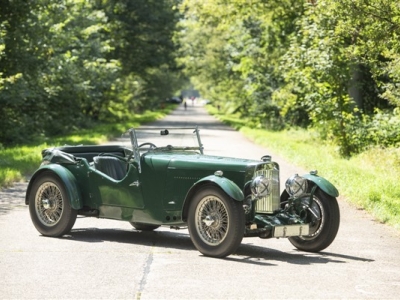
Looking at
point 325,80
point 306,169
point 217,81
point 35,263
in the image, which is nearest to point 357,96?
point 325,80

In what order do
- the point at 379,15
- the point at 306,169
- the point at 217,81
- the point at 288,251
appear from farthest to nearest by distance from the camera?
the point at 217,81, the point at 306,169, the point at 379,15, the point at 288,251

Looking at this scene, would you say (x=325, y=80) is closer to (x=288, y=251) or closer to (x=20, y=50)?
(x=20, y=50)

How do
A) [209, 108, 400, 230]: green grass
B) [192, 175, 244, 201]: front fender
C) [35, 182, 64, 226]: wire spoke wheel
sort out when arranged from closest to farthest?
[192, 175, 244, 201]: front fender, [35, 182, 64, 226]: wire spoke wheel, [209, 108, 400, 230]: green grass

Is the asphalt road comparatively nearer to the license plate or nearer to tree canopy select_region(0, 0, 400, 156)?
the license plate

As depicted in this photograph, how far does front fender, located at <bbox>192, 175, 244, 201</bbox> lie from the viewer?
949cm

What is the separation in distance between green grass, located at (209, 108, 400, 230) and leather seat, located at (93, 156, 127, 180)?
3946mm

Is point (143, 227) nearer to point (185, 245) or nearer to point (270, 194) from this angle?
point (185, 245)

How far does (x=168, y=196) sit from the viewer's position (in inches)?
416

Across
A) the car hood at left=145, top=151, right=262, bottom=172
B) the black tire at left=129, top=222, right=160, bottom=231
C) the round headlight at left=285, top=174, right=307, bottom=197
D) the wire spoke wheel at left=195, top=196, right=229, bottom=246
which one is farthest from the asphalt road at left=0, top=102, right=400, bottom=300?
the car hood at left=145, top=151, right=262, bottom=172

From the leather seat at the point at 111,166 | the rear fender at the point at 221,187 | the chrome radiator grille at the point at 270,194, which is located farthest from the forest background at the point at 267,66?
the rear fender at the point at 221,187

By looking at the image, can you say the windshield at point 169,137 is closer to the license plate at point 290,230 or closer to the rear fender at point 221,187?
the rear fender at point 221,187

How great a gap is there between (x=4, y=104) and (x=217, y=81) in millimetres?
53741

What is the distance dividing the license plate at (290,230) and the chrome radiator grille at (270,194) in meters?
0.46

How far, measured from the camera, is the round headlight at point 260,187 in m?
9.88
